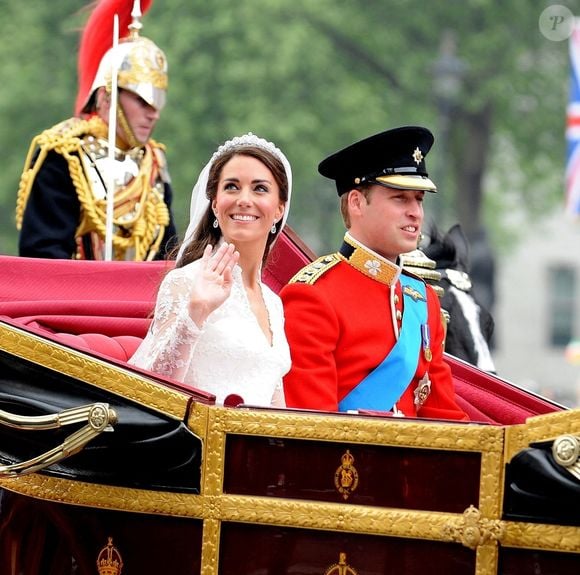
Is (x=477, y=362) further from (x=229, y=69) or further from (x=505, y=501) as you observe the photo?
(x=229, y=69)

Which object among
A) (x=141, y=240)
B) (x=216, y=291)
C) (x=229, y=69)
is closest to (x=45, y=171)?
(x=141, y=240)

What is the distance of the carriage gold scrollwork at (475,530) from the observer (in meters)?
4.19

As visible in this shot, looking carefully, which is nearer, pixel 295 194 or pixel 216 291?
pixel 216 291

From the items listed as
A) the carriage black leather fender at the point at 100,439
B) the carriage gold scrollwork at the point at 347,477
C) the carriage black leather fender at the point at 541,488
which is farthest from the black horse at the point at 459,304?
the carriage black leather fender at the point at 541,488

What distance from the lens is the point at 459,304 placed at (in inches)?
288

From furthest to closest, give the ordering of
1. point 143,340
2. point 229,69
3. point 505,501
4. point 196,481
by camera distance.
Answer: point 229,69
point 143,340
point 196,481
point 505,501

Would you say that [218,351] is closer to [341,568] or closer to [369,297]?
[369,297]

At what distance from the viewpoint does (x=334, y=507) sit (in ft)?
A: 14.3

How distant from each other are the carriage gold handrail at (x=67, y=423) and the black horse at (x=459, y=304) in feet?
7.87

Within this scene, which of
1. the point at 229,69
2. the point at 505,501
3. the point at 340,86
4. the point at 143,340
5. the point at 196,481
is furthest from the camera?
the point at 340,86

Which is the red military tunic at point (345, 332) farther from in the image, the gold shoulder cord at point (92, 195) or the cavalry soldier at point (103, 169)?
the gold shoulder cord at point (92, 195)

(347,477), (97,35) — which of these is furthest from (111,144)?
(347,477)

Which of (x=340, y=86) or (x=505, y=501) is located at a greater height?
(x=340, y=86)

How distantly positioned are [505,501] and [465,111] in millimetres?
24529
